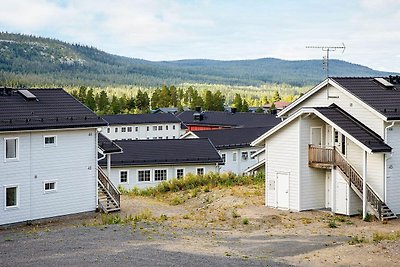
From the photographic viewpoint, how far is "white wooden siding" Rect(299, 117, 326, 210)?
3052cm

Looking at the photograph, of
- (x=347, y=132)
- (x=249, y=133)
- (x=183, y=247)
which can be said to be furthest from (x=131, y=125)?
(x=183, y=247)

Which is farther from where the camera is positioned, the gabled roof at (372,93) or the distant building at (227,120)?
the distant building at (227,120)

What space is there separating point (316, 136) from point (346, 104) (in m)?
1.96

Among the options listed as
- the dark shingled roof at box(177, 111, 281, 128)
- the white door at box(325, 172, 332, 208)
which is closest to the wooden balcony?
the white door at box(325, 172, 332, 208)

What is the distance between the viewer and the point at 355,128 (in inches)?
1155

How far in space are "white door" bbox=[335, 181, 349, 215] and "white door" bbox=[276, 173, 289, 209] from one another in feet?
7.63

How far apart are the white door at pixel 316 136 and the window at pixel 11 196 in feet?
43.3

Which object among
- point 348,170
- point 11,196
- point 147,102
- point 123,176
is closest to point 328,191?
point 348,170

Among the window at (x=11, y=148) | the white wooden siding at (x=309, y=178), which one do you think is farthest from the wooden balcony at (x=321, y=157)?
the window at (x=11, y=148)

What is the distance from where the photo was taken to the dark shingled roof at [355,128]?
28.3 m

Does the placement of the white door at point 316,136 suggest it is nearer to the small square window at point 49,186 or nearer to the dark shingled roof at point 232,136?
the small square window at point 49,186

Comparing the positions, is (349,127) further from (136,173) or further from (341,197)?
(136,173)

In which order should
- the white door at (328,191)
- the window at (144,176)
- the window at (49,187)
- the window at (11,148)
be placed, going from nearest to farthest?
the window at (11,148)
the window at (49,187)
the white door at (328,191)
the window at (144,176)

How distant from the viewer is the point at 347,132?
28766mm
